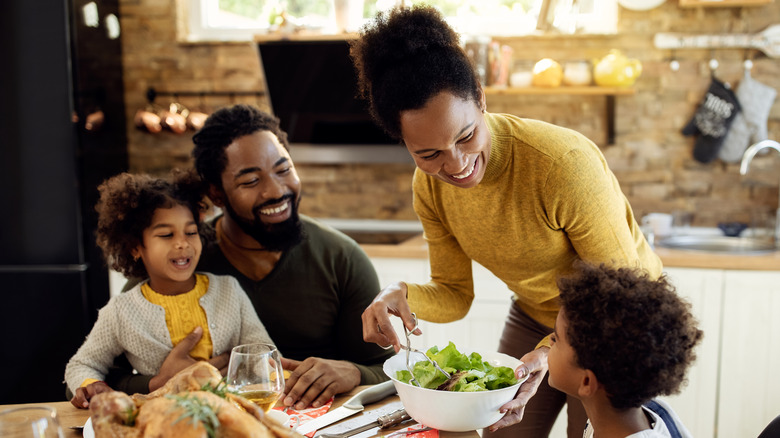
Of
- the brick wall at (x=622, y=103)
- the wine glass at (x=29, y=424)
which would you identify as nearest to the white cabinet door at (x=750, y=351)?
the brick wall at (x=622, y=103)

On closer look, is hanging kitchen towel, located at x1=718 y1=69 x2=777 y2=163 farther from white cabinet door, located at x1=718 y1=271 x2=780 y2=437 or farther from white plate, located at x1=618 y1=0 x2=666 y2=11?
white cabinet door, located at x1=718 y1=271 x2=780 y2=437

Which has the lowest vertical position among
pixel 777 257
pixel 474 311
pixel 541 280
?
pixel 474 311

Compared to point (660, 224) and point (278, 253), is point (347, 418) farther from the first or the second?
point (660, 224)

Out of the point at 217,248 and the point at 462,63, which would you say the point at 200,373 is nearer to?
the point at 462,63

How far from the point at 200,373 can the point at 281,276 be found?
769 mm

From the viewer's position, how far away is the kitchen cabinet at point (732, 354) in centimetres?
Result: 257

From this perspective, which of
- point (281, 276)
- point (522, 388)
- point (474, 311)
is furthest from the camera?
point (474, 311)

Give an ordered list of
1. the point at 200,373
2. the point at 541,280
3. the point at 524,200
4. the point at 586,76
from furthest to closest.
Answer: the point at 586,76
the point at 541,280
the point at 524,200
the point at 200,373

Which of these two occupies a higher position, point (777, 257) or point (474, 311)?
point (777, 257)

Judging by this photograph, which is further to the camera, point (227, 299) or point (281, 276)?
point (281, 276)

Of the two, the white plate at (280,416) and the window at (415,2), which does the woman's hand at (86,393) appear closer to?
the white plate at (280,416)

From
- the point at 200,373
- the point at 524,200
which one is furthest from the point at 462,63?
the point at 200,373

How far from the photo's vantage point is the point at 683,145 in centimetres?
314

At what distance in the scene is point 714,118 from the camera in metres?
3.04
